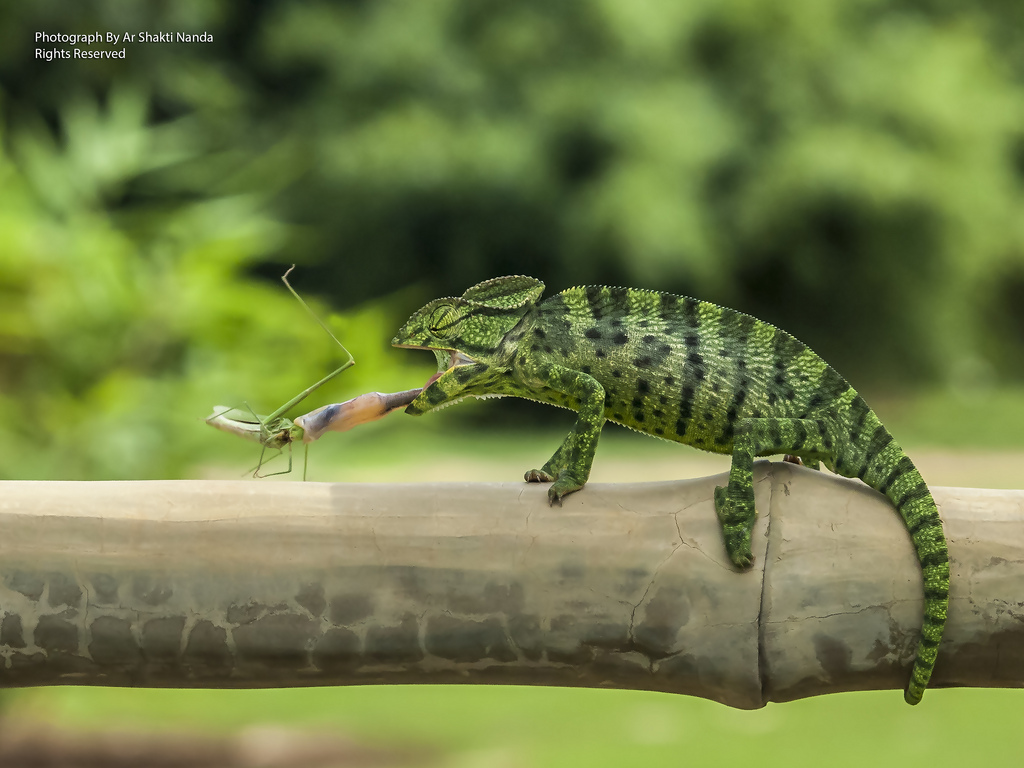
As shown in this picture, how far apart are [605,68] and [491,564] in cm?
470

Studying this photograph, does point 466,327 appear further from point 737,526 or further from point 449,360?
point 737,526

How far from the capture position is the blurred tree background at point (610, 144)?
16.3 ft

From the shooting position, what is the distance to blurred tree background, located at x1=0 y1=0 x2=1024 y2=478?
4965 millimetres

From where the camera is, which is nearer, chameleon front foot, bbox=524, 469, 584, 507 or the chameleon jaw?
chameleon front foot, bbox=524, 469, 584, 507

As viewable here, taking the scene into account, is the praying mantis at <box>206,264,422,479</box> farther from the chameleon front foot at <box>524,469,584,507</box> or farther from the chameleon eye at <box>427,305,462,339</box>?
the chameleon front foot at <box>524,469,584,507</box>

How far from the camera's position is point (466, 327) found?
0.96 meters

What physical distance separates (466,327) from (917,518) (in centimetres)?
41

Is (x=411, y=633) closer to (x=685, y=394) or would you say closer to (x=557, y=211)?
(x=685, y=394)

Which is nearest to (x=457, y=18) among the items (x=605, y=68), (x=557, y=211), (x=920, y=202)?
(x=605, y=68)

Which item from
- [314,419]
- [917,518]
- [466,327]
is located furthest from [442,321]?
[917,518]

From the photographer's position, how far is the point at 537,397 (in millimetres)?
989

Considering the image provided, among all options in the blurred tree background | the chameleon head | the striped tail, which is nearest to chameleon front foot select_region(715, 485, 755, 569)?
the striped tail

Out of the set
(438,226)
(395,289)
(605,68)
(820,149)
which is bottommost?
(395,289)

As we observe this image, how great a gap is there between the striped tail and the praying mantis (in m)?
0.38
